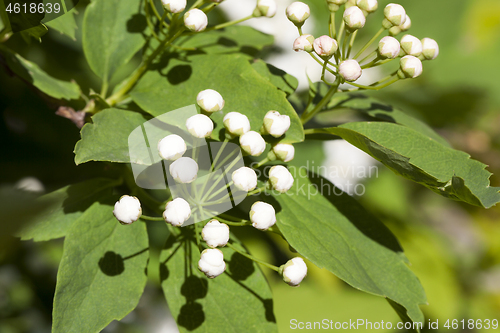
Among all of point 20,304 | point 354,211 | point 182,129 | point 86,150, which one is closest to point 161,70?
point 182,129

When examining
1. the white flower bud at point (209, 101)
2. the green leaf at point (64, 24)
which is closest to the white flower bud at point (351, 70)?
the white flower bud at point (209, 101)

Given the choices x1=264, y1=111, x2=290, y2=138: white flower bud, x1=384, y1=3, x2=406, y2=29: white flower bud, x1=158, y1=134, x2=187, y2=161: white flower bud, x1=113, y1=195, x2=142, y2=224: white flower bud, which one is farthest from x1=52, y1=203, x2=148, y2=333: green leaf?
x1=384, y1=3, x2=406, y2=29: white flower bud

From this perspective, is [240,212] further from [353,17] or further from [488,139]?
[488,139]

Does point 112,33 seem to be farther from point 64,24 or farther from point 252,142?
point 252,142

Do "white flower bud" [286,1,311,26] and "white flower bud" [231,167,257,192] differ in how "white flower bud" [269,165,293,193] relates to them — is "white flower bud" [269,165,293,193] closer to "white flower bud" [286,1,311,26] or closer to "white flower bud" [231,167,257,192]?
Result: "white flower bud" [231,167,257,192]

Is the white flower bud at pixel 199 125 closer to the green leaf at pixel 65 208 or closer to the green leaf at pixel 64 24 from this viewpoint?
the green leaf at pixel 65 208

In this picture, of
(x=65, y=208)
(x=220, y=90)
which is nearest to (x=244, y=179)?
(x=220, y=90)

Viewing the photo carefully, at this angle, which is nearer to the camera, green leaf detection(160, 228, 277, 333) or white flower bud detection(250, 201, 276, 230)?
white flower bud detection(250, 201, 276, 230)

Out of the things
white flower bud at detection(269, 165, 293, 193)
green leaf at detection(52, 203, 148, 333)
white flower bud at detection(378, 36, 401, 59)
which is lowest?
green leaf at detection(52, 203, 148, 333)
